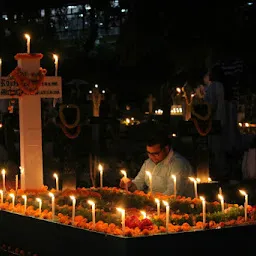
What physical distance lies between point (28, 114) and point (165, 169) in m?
1.61

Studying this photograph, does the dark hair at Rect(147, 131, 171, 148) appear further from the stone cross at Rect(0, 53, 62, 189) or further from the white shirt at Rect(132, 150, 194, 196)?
the stone cross at Rect(0, 53, 62, 189)

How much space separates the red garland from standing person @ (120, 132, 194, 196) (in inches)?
54.9

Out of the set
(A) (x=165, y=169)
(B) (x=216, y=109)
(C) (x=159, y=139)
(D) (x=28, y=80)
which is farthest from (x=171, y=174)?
(B) (x=216, y=109)

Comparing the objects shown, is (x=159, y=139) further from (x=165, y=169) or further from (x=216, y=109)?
(x=216, y=109)

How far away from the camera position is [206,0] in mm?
18438

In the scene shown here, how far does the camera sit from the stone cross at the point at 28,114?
8.76 metres

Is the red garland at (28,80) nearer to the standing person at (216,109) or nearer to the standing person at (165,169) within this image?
the standing person at (165,169)

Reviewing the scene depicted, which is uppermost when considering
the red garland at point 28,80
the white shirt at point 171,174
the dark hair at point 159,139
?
the red garland at point 28,80

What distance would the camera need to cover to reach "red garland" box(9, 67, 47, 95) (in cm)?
870

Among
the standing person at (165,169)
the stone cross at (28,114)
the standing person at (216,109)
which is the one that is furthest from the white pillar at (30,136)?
the standing person at (216,109)

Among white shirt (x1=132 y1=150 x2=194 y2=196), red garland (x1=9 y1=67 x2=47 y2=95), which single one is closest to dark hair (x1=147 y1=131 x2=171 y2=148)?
white shirt (x1=132 y1=150 x2=194 y2=196)

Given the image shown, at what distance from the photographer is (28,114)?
8789mm

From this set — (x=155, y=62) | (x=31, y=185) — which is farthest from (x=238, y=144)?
(x=155, y=62)

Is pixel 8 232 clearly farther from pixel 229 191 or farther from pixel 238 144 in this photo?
pixel 238 144
